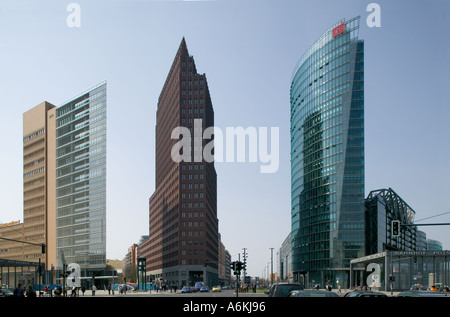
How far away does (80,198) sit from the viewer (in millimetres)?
111875

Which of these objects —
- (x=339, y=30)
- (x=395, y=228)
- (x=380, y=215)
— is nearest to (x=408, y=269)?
(x=395, y=228)

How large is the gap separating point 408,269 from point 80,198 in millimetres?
74032

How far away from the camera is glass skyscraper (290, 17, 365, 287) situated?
360ft

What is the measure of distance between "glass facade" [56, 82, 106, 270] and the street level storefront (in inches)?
2090

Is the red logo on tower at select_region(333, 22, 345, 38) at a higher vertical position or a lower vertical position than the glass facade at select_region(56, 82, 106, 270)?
higher

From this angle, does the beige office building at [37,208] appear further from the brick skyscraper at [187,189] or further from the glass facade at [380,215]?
the glass facade at [380,215]

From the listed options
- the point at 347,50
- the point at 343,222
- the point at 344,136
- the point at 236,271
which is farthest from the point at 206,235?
the point at 236,271

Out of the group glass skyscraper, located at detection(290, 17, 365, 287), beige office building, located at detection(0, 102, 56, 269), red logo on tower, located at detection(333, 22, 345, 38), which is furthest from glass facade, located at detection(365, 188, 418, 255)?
beige office building, located at detection(0, 102, 56, 269)

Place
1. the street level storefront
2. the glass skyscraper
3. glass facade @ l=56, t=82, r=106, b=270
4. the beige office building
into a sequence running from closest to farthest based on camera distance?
the street level storefront < glass facade @ l=56, t=82, r=106, b=270 < the beige office building < the glass skyscraper

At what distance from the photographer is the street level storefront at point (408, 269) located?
5066 cm

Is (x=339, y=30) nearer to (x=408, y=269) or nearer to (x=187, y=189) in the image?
(x=187, y=189)

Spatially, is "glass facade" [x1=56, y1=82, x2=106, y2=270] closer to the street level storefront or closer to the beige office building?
the beige office building
